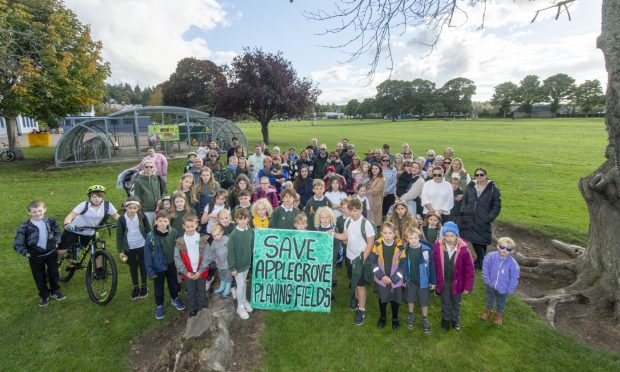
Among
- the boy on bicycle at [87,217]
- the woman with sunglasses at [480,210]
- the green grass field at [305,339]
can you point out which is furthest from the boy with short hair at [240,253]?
the woman with sunglasses at [480,210]

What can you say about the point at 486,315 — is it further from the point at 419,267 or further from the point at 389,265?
the point at 389,265

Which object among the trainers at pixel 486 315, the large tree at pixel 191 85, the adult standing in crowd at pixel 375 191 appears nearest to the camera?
the trainers at pixel 486 315

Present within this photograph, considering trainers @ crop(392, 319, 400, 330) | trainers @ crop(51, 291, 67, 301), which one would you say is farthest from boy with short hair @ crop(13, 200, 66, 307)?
trainers @ crop(392, 319, 400, 330)

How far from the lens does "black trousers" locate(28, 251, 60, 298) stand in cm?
595

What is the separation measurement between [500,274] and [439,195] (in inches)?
98.4

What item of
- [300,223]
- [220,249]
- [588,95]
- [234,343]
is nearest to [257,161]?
[300,223]

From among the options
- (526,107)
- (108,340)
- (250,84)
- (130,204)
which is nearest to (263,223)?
(130,204)

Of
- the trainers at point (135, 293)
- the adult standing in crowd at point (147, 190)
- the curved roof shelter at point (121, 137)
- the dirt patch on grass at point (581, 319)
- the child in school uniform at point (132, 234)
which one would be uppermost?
the curved roof shelter at point (121, 137)

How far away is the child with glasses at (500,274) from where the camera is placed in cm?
535

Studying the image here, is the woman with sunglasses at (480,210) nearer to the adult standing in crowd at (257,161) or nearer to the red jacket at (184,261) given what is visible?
the red jacket at (184,261)

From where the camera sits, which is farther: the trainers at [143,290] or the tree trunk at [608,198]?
the trainers at [143,290]

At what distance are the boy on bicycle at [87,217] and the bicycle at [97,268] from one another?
0.34ft

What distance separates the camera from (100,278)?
20.6 ft

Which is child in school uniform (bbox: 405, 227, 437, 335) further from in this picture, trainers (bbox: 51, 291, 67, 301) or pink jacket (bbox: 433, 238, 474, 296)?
trainers (bbox: 51, 291, 67, 301)
